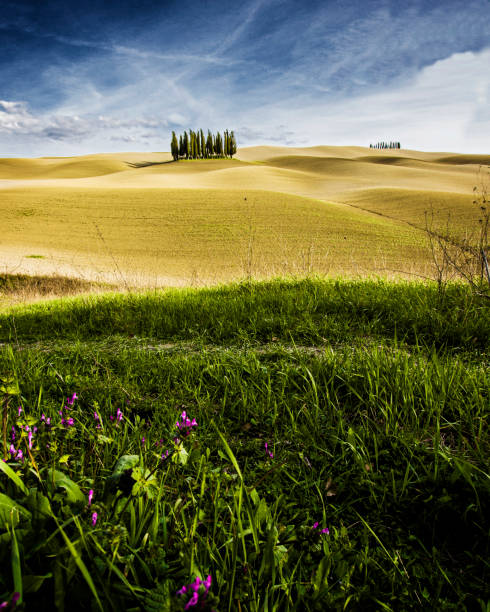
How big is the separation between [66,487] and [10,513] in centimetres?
19

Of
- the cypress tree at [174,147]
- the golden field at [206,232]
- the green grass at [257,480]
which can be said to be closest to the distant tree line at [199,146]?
the cypress tree at [174,147]

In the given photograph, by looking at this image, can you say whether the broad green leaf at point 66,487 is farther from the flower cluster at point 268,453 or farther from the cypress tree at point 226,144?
the cypress tree at point 226,144

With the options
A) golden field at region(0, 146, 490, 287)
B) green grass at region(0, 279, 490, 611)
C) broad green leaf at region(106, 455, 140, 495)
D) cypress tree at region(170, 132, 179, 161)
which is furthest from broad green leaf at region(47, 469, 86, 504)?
cypress tree at region(170, 132, 179, 161)

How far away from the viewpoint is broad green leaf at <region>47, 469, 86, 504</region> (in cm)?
145

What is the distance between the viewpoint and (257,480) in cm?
179

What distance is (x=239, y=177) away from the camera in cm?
7650

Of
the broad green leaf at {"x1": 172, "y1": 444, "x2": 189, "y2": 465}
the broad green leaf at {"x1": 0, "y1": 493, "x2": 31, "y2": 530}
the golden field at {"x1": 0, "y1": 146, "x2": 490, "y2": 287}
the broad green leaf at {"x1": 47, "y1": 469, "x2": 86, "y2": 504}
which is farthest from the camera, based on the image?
the golden field at {"x1": 0, "y1": 146, "x2": 490, "y2": 287}

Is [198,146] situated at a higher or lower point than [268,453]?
higher

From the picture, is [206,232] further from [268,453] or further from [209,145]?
[209,145]

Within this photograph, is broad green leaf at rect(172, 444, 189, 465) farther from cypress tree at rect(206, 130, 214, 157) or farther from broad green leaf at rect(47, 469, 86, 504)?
cypress tree at rect(206, 130, 214, 157)

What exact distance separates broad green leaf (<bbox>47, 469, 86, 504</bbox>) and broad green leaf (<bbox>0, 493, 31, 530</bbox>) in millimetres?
137

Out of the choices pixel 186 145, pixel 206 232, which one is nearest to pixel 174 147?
pixel 186 145

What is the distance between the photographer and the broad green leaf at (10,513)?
128cm

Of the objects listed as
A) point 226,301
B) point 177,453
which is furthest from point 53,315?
point 177,453
